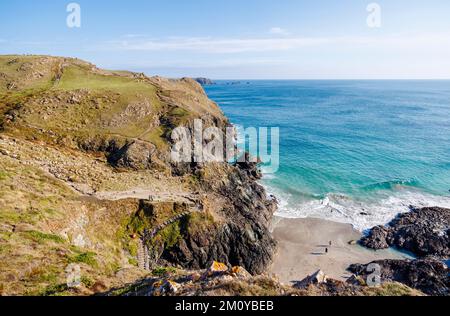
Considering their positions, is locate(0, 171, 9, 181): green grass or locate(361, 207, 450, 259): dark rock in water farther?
locate(361, 207, 450, 259): dark rock in water

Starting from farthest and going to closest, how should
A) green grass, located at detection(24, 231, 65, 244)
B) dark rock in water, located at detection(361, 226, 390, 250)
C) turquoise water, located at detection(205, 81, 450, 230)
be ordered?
turquoise water, located at detection(205, 81, 450, 230), dark rock in water, located at detection(361, 226, 390, 250), green grass, located at detection(24, 231, 65, 244)

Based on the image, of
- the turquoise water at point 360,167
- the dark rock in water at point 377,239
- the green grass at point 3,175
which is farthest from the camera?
the turquoise water at point 360,167

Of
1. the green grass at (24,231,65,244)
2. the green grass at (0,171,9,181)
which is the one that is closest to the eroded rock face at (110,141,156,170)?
the green grass at (0,171,9,181)

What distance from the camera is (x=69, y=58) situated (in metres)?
70.9

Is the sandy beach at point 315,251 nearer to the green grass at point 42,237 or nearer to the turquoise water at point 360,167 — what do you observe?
the turquoise water at point 360,167

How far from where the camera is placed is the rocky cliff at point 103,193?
68.3 ft

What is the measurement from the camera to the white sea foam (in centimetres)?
4900

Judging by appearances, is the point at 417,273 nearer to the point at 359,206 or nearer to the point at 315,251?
the point at 315,251

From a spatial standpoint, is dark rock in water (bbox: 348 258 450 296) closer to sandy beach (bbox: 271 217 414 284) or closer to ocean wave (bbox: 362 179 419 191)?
sandy beach (bbox: 271 217 414 284)

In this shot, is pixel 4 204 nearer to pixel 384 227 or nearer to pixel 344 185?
pixel 384 227

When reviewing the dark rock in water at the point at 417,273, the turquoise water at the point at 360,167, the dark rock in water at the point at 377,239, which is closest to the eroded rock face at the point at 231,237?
the turquoise water at the point at 360,167

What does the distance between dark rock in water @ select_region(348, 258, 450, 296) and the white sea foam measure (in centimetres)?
982

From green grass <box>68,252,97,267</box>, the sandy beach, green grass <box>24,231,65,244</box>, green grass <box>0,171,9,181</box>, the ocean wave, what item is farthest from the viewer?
the ocean wave

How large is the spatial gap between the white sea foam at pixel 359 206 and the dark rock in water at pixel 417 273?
9822 millimetres
